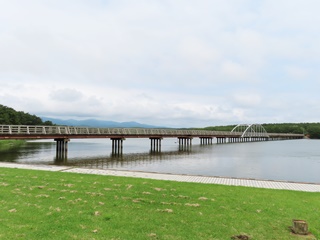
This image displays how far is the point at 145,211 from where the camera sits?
8.73 meters

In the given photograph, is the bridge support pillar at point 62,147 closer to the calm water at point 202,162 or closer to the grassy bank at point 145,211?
the calm water at point 202,162

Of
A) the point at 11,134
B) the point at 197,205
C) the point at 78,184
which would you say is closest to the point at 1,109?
the point at 11,134

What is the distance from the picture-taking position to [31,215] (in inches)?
315

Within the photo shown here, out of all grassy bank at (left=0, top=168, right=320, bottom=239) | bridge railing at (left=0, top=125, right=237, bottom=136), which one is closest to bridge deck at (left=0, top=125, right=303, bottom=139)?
bridge railing at (left=0, top=125, right=237, bottom=136)

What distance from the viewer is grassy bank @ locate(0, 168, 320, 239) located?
7.00 metres

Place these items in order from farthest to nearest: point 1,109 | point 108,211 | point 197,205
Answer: point 1,109 < point 197,205 < point 108,211

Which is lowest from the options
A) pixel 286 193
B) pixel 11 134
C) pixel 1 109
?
pixel 286 193

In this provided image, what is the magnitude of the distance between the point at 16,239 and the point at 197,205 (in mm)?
5645

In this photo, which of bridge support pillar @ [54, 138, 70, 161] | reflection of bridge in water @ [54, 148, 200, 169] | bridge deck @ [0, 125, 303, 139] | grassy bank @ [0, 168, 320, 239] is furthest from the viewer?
bridge support pillar @ [54, 138, 70, 161]

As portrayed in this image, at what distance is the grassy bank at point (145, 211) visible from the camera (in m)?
7.00

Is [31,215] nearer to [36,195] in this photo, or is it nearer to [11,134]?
[36,195]

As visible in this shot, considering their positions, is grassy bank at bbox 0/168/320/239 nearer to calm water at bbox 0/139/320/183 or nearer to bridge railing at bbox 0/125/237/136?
calm water at bbox 0/139/320/183

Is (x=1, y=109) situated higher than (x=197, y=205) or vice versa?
(x=1, y=109)

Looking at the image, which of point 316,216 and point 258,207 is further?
point 258,207
